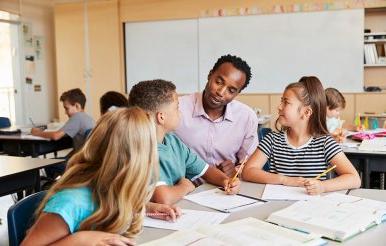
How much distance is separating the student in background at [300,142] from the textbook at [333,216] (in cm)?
46

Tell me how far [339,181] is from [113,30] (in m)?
5.82

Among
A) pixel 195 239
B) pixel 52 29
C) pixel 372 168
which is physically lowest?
pixel 372 168

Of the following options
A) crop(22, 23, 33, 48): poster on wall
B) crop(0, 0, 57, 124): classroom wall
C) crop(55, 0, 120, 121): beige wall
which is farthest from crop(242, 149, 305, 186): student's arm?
crop(22, 23, 33, 48): poster on wall

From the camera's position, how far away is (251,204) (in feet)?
5.11

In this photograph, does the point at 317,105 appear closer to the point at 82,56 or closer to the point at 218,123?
the point at 218,123

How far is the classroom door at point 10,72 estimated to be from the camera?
23.1 ft

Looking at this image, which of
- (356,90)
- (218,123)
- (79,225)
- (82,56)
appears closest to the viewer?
(79,225)

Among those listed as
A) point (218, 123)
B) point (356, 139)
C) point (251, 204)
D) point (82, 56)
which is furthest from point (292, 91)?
point (82, 56)

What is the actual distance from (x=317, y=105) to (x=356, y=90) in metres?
4.22

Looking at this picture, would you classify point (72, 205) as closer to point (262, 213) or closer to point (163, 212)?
point (163, 212)

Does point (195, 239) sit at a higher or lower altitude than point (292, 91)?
lower

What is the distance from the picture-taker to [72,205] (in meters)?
1.13

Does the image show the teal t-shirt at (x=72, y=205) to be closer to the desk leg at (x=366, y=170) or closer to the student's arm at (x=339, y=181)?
the student's arm at (x=339, y=181)

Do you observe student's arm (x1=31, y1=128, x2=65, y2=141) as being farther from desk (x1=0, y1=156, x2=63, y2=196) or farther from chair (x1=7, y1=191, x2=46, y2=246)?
chair (x1=7, y1=191, x2=46, y2=246)
